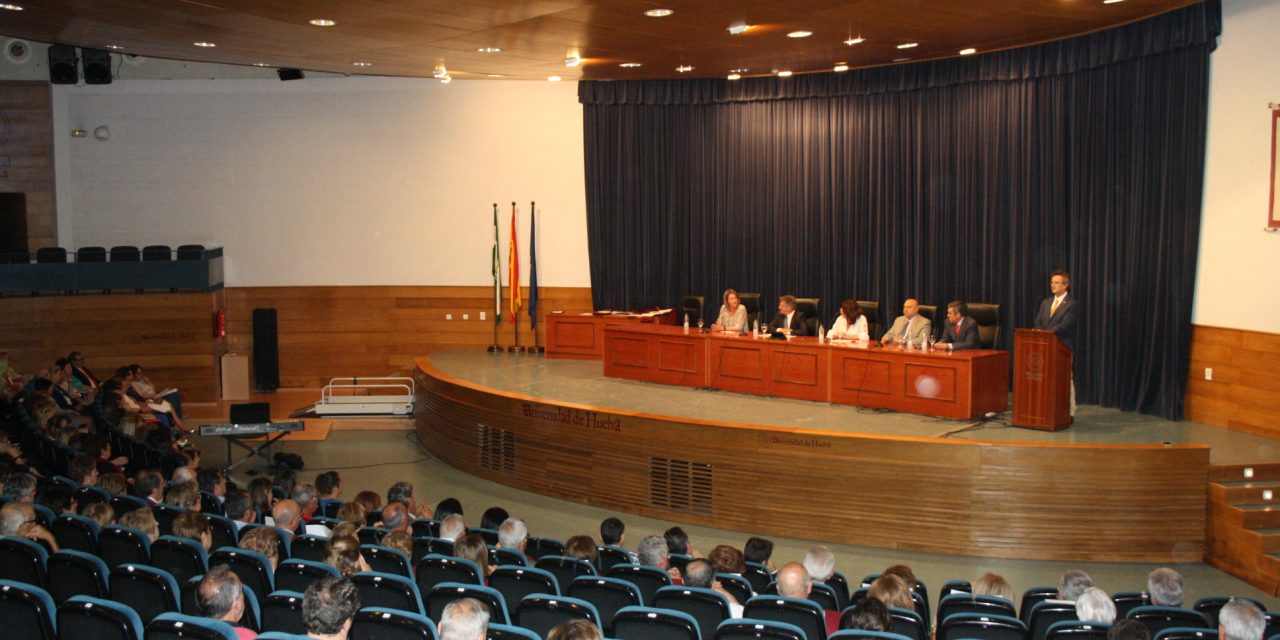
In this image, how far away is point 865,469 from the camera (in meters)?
9.58

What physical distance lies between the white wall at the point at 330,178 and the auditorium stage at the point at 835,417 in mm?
3376

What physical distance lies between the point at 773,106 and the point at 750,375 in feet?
15.4

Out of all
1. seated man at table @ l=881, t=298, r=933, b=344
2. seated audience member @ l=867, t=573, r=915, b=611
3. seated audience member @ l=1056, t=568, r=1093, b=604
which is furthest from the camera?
seated man at table @ l=881, t=298, r=933, b=344

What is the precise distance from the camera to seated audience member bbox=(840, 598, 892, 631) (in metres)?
4.80

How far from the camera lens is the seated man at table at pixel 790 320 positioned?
42.2 feet

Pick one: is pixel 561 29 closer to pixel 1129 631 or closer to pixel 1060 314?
pixel 1060 314

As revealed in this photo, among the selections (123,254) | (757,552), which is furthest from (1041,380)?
(123,254)

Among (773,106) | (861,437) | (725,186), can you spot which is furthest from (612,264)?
(861,437)

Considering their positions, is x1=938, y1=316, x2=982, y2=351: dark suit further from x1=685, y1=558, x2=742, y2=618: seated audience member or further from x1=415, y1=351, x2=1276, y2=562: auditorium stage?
x1=685, y1=558, x2=742, y2=618: seated audience member

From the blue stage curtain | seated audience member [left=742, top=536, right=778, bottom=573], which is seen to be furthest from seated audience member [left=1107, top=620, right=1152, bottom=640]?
the blue stage curtain

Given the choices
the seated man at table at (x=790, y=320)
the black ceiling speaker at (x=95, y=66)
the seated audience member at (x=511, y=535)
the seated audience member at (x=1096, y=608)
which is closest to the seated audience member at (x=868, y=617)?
the seated audience member at (x=1096, y=608)

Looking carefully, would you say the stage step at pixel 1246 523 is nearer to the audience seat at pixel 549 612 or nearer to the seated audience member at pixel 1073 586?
the seated audience member at pixel 1073 586

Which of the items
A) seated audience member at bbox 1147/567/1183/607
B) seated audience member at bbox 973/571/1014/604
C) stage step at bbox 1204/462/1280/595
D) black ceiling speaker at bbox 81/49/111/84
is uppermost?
black ceiling speaker at bbox 81/49/111/84

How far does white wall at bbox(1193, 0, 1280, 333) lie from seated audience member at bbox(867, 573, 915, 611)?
6391 mm
